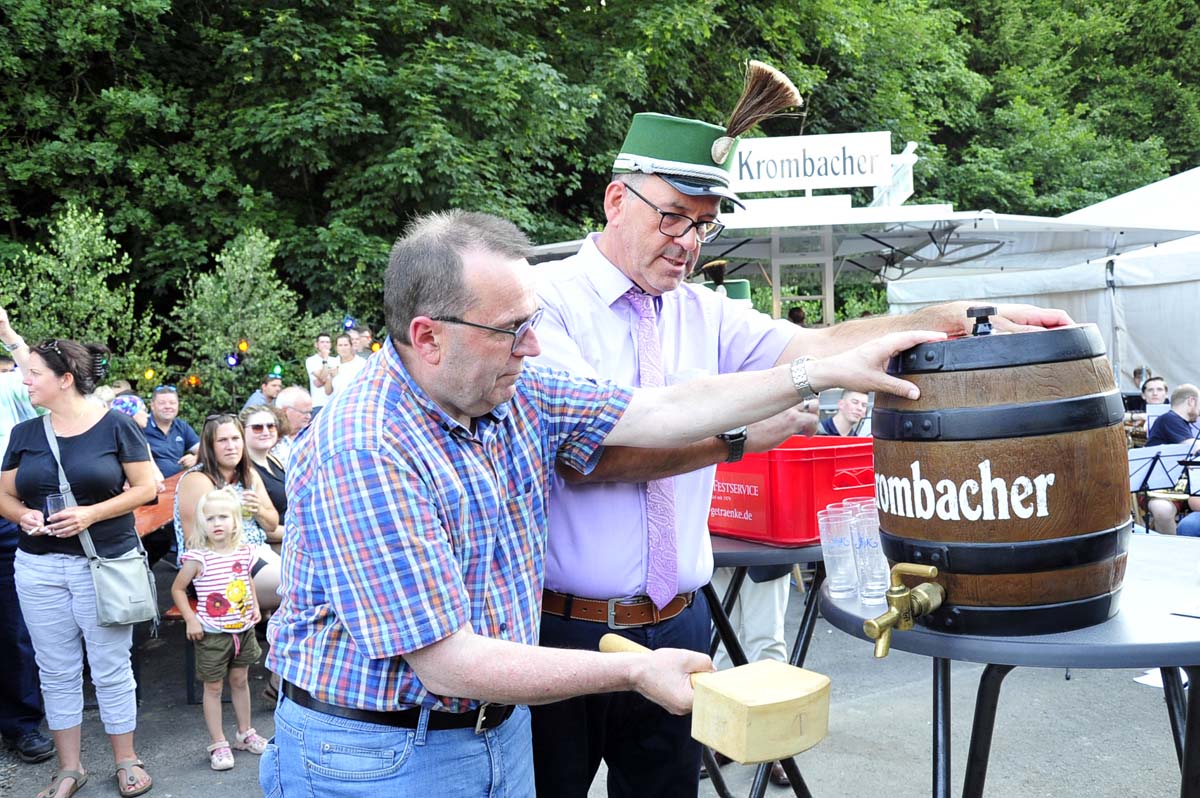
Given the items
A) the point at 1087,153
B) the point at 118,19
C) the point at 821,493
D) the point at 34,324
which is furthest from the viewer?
the point at 1087,153

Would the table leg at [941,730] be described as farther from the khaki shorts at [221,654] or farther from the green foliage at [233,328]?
the green foliage at [233,328]

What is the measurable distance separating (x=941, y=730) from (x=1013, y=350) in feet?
2.48

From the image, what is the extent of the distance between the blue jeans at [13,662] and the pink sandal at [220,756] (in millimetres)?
978

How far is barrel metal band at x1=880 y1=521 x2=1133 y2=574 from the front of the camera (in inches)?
60.9

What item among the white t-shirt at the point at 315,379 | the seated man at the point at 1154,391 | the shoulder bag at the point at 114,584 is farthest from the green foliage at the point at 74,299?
the seated man at the point at 1154,391

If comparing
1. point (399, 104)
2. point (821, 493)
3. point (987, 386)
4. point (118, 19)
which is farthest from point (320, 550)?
point (118, 19)

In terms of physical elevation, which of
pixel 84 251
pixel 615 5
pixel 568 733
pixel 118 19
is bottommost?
pixel 568 733

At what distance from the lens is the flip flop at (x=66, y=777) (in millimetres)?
3967

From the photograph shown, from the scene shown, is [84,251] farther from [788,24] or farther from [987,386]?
[788,24]

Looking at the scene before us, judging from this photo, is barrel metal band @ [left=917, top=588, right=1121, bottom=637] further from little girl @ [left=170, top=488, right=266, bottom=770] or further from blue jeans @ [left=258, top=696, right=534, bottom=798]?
little girl @ [left=170, top=488, right=266, bottom=770]

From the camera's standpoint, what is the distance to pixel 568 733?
207cm

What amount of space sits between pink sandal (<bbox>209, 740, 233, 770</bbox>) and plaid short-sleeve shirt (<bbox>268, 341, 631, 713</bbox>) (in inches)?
119

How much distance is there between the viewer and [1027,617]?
1.59 metres

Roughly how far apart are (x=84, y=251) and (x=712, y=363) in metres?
9.63
